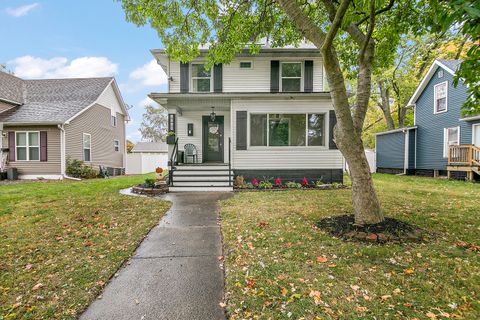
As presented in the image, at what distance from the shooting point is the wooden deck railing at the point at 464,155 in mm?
11141

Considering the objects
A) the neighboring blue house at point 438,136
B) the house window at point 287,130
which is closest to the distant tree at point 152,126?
the neighboring blue house at point 438,136

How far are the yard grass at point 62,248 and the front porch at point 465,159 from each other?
44.7 feet

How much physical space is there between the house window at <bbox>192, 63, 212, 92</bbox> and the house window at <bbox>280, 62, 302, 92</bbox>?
3495mm

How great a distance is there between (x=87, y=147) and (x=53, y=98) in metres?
3.86

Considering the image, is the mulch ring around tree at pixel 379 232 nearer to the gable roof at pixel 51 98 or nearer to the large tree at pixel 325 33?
the large tree at pixel 325 33

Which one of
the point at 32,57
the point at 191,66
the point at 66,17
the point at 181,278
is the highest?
the point at 32,57

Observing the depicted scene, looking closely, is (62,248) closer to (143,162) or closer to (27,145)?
(27,145)

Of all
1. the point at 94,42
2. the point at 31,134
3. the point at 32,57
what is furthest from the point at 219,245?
the point at 32,57

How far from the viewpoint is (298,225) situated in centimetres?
451

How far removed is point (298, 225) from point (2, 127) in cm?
1641

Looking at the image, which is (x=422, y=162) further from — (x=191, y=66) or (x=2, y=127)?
(x=2, y=127)

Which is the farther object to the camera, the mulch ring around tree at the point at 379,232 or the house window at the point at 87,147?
the house window at the point at 87,147

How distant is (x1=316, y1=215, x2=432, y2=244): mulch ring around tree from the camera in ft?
12.0

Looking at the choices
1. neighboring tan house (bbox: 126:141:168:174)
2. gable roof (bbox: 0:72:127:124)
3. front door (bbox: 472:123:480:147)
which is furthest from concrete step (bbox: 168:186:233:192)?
front door (bbox: 472:123:480:147)
